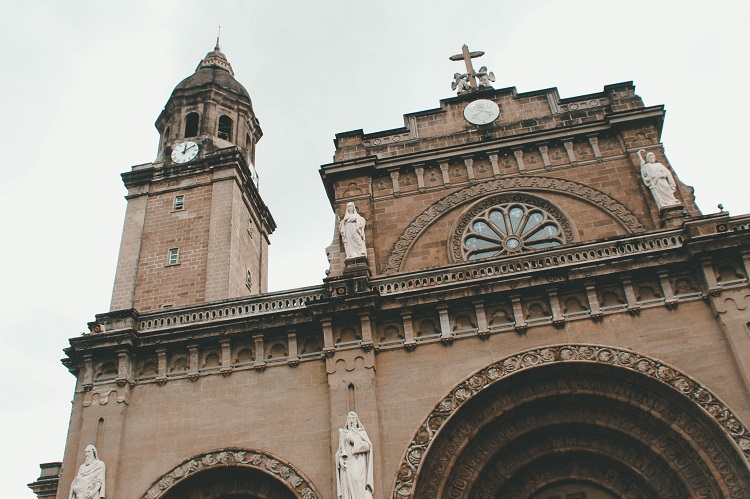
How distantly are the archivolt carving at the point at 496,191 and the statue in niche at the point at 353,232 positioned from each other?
1.49 m

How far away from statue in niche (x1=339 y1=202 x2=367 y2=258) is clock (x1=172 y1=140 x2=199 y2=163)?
12.7 m

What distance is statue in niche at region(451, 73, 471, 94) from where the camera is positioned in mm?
25994

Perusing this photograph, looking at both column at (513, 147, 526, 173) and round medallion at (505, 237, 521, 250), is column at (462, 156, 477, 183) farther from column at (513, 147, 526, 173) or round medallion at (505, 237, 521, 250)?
round medallion at (505, 237, 521, 250)

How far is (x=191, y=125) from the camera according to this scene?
109 ft

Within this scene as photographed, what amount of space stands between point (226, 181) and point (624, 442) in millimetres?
19085

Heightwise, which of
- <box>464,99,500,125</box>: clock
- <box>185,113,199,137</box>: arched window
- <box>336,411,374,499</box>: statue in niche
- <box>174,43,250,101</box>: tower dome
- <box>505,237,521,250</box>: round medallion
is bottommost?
<box>336,411,374,499</box>: statue in niche

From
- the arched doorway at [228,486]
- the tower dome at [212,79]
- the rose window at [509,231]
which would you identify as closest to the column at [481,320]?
the rose window at [509,231]

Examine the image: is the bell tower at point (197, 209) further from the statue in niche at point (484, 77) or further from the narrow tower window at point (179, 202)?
the statue in niche at point (484, 77)

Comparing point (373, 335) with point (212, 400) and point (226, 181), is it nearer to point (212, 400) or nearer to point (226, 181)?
point (212, 400)

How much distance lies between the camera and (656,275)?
700 inches

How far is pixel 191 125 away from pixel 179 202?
5.05 meters

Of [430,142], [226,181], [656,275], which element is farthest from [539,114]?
[226,181]

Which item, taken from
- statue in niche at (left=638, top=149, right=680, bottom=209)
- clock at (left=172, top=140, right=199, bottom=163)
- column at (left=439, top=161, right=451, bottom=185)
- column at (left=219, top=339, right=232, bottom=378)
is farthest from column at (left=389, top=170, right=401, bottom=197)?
clock at (left=172, top=140, right=199, bottom=163)

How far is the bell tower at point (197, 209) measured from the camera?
2725 centimetres
